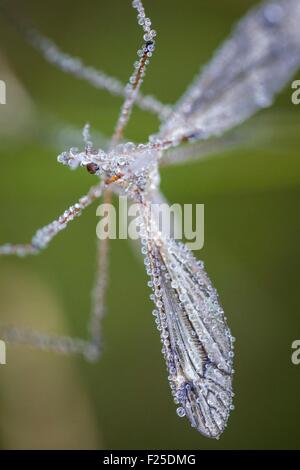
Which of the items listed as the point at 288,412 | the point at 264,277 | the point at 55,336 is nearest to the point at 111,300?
the point at 55,336

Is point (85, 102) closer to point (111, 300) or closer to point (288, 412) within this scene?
point (111, 300)

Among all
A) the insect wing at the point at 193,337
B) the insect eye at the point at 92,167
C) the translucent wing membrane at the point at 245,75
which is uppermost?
the translucent wing membrane at the point at 245,75

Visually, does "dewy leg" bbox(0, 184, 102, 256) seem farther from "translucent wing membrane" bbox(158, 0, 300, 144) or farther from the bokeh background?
the bokeh background

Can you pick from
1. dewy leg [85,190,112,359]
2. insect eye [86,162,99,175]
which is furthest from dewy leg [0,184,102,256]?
dewy leg [85,190,112,359]

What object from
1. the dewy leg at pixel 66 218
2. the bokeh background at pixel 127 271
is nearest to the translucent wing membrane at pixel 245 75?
the dewy leg at pixel 66 218

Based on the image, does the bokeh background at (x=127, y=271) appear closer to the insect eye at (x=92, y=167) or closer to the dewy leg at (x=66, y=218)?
the dewy leg at (x=66, y=218)

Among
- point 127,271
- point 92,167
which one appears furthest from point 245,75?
point 127,271
